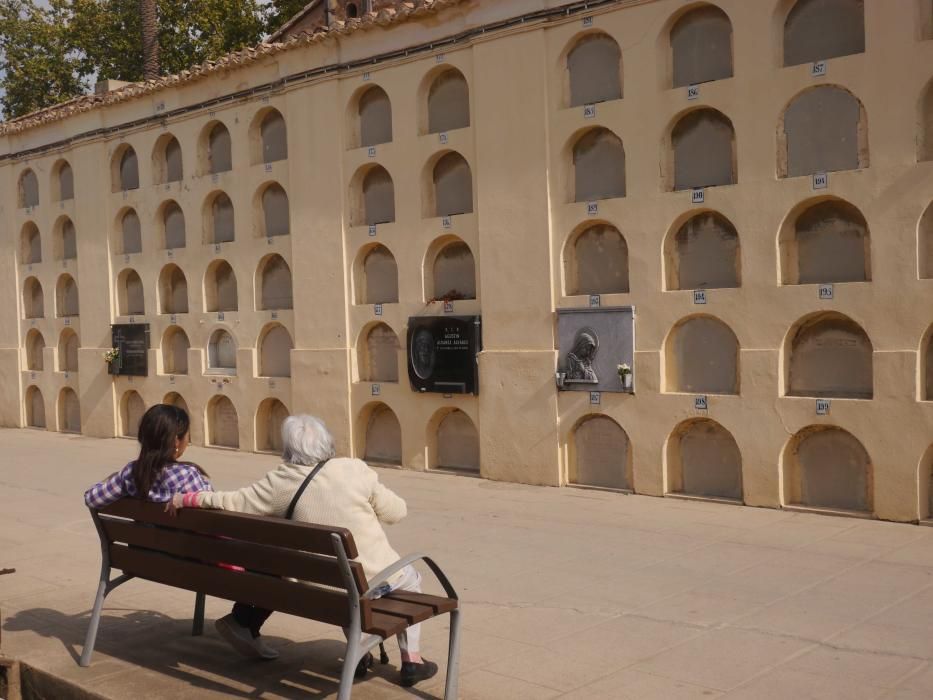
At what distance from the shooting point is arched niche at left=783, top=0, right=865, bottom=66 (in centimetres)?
838

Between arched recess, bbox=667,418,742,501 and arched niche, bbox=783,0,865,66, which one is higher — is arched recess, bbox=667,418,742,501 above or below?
below

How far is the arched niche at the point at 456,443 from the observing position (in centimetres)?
1109

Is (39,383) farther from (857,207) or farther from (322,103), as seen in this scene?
(857,207)

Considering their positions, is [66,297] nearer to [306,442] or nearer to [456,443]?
[456,443]

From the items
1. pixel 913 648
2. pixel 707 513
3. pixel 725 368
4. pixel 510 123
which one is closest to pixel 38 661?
pixel 913 648

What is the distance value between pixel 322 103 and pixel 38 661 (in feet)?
27.0

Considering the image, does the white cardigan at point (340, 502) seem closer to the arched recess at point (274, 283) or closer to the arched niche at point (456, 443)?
the arched niche at point (456, 443)

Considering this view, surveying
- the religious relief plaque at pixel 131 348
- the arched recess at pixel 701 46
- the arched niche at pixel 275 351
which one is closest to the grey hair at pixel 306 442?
the arched recess at pixel 701 46

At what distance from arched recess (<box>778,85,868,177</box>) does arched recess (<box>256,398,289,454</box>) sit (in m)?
7.15

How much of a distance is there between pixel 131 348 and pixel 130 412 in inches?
41.3

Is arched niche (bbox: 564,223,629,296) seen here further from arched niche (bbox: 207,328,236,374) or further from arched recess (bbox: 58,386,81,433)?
arched recess (bbox: 58,386,81,433)

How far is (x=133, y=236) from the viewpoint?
15.2 metres

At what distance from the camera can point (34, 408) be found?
1739cm

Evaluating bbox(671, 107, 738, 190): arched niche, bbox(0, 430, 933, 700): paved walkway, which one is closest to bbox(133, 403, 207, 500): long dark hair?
bbox(0, 430, 933, 700): paved walkway
